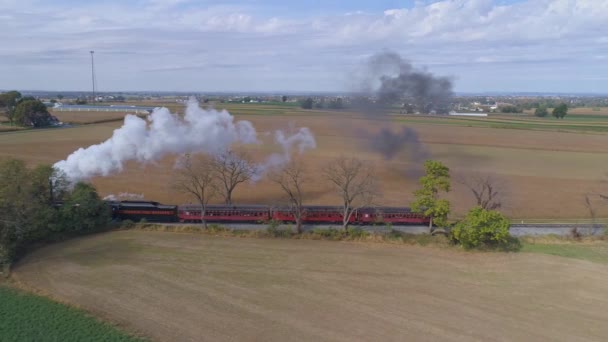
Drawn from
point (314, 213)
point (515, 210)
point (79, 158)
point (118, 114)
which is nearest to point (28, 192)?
point (79, 158)

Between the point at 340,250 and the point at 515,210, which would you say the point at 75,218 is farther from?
the point at 515,210

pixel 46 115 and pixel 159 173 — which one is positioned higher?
pixel 46 115

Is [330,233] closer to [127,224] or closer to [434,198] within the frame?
[434,198]

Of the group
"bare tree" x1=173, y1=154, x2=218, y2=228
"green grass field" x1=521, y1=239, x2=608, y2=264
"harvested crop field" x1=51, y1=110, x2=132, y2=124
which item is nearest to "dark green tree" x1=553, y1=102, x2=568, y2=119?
"green grass field" x1=521, y1=239, x2=608, y2=264

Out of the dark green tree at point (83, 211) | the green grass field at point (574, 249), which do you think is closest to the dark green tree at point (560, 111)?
the green grass field at point (574, 249)

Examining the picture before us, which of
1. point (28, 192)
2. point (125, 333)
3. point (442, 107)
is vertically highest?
point (442, 107)

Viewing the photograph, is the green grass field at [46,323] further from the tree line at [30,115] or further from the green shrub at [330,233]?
the tree line at [30,115]

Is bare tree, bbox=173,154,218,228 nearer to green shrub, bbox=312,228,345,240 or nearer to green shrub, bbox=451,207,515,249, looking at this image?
green shrub, bbox=312,228,345,240
